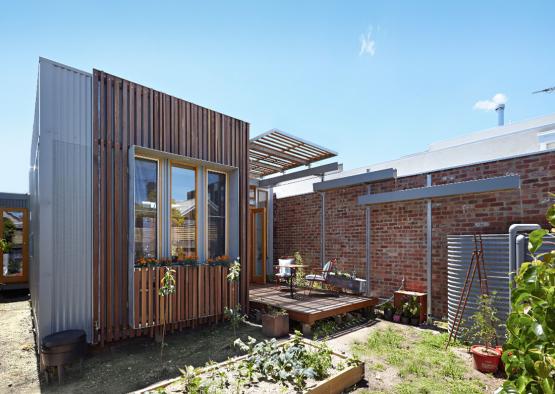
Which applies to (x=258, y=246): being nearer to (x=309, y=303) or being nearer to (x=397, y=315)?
(x=309, y=303)

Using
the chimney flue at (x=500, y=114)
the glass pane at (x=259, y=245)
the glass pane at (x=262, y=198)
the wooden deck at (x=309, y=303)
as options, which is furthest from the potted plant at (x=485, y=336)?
the chimney flue at (x=500, y=114)

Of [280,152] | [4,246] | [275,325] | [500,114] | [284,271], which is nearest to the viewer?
[275,325]

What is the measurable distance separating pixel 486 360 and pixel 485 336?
2.08 ft

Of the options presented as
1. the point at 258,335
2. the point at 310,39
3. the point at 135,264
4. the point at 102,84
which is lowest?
the point at 258,335

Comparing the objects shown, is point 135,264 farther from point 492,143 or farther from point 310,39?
point 492,143

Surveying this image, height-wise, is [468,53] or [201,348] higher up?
[468,53]

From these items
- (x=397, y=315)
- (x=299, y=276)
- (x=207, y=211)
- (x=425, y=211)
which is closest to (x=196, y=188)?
(x=207, y=211)

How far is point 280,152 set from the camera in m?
7.95

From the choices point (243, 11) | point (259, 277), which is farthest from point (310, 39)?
point (259, 277)

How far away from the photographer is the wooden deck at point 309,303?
5465mm

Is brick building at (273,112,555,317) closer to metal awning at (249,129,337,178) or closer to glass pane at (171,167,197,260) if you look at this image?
metal awning at (249,129,337,178)

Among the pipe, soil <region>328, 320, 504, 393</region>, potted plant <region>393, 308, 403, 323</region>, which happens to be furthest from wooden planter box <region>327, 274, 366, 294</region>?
soil <region>328, 320, 504, 393</region>

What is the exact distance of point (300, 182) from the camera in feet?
31.8

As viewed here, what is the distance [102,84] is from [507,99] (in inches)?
451
